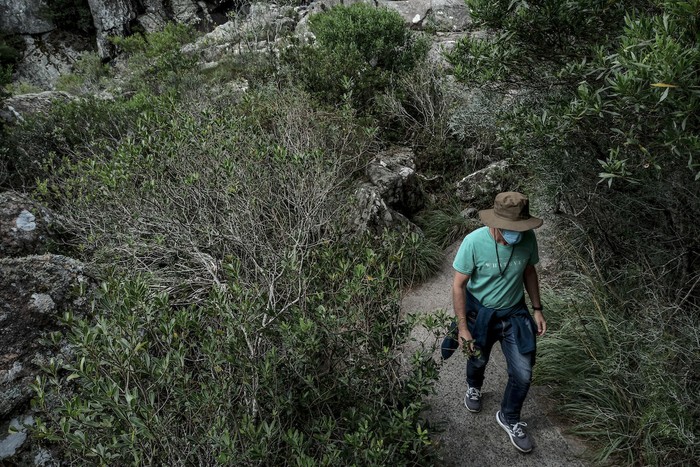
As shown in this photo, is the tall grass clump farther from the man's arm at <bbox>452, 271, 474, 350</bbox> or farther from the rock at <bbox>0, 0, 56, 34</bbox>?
the rock at <bbox>0, 0, 56, 34</bbox>

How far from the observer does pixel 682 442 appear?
9.71ft

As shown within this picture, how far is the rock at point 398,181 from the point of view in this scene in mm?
7008

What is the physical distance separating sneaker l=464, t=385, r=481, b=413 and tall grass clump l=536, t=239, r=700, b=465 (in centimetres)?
71

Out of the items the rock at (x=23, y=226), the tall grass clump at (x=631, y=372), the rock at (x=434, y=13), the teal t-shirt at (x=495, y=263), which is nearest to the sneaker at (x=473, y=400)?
the tall grass clump at (x=631, y=372)

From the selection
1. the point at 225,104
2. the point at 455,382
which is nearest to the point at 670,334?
the point at 455,382

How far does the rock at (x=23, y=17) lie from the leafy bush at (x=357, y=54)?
1758cm

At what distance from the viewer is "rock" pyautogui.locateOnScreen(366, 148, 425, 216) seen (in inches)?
276

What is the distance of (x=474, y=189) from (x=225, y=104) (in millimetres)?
4799

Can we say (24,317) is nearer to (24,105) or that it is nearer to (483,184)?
(483,184)

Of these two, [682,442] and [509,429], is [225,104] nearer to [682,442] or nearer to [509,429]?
[509,429]

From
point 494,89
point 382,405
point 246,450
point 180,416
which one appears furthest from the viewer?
point 494,89

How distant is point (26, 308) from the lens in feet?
9.20

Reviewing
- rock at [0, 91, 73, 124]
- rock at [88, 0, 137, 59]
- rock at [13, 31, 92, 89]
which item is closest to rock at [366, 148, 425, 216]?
rock at [0, 91, 73, 124]

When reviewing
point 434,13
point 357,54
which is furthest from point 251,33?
point 434,13
